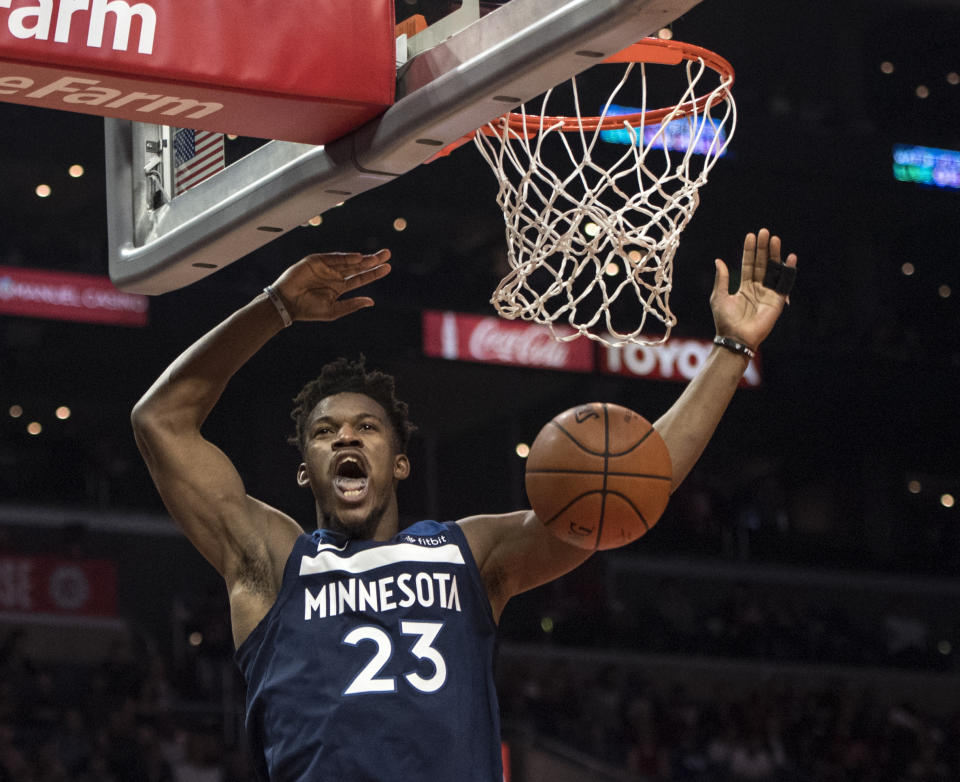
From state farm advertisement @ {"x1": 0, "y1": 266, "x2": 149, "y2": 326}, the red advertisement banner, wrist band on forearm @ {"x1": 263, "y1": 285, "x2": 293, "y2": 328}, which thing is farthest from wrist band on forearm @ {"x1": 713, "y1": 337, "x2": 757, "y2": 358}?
the red advertisement banner

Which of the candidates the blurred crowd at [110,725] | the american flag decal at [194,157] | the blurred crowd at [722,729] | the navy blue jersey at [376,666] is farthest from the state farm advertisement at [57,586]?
the navy blue jersey at [376,666]

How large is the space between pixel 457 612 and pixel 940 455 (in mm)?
15469

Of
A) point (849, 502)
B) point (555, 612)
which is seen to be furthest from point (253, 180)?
point (849, 502)

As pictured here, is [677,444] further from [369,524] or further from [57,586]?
[57,586]

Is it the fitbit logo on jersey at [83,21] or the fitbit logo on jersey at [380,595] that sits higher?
the fitbit logo on jersey at [83,21]

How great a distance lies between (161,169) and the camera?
12.1ft

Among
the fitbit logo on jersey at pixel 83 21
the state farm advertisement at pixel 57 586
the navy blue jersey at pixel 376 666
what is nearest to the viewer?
the fitbit logo on jersey at pixel 83 21

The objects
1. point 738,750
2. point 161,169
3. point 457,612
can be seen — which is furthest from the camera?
point 738,750

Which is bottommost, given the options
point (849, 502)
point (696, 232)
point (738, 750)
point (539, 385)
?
point (738, 750)

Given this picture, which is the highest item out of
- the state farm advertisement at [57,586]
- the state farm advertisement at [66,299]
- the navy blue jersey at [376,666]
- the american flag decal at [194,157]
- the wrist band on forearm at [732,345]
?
the state farm advertisement at [66,299]

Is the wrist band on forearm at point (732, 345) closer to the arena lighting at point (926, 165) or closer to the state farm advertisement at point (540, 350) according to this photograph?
the state farm advertisement at point (540, 350)

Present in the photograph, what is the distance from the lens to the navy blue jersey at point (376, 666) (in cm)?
313

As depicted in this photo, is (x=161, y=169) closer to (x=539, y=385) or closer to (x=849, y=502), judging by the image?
(x=539, y=385)

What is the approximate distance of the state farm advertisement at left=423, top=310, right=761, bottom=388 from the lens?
15.2 meters
